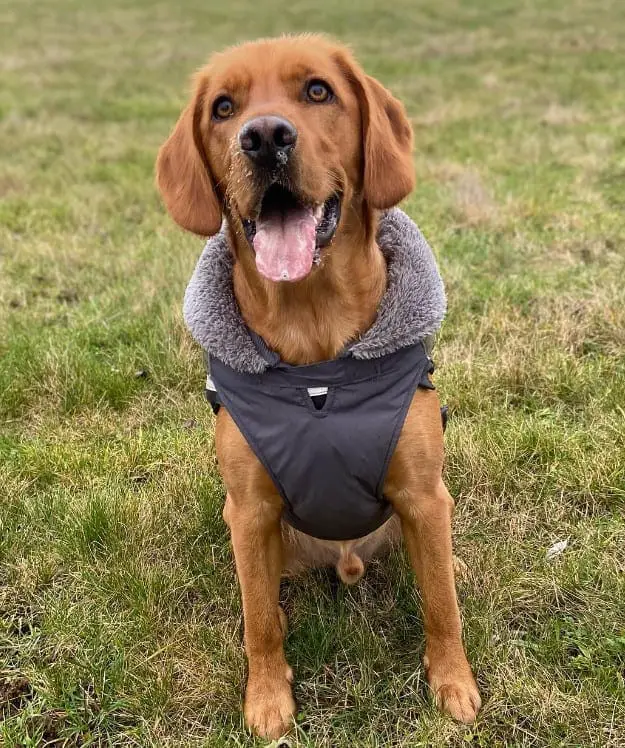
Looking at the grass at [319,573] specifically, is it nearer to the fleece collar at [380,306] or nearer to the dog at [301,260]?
the dog at [301,260]

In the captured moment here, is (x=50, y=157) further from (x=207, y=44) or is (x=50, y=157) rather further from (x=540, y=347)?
(x=207, y=44)

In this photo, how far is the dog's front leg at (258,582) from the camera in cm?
221

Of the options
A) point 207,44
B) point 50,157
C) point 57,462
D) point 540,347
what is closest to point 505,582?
point 540,347

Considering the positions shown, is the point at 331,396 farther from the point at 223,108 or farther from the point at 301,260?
the point at 223,108

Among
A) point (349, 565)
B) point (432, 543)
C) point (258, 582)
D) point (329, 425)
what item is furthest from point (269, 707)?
point (329, 425)

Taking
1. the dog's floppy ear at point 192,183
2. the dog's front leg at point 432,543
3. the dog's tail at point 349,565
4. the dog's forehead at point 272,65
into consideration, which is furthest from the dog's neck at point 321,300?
the dog's tail at point 349,565

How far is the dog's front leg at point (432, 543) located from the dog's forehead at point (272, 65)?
104cm

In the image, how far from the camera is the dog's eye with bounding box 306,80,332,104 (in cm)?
213

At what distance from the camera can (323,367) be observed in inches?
85.0

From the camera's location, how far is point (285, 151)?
192 centimetres

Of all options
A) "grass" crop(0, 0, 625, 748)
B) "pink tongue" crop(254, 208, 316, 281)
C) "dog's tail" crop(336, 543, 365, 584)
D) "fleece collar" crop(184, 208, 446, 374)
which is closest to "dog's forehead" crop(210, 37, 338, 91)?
"pink tongue" crop(254, 208, 316, 281)

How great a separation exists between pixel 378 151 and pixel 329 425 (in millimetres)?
860

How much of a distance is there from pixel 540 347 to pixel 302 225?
235 centimetres

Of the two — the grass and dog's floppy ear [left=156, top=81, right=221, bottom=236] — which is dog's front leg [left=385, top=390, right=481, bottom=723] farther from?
dog's floppy ear [left=156, top=81, right=221, bottom=236]
